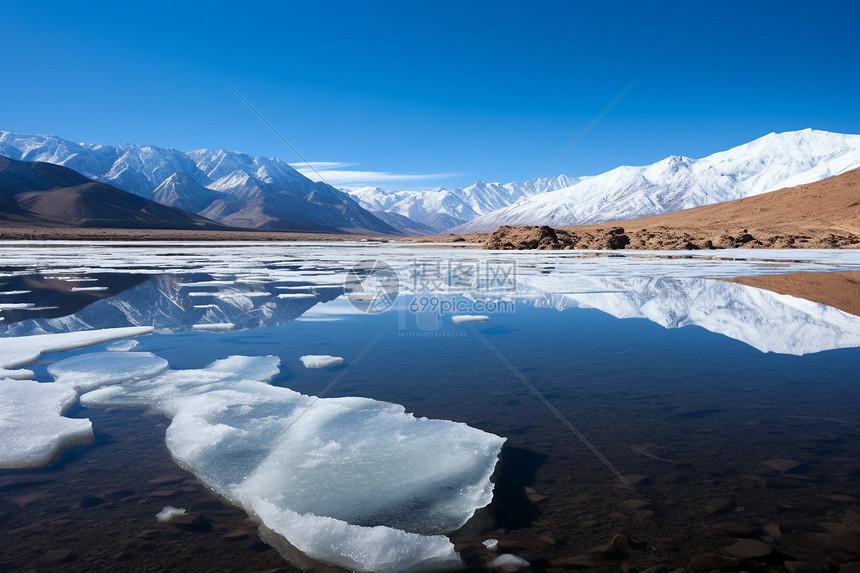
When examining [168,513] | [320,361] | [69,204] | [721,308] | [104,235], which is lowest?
[168,513]

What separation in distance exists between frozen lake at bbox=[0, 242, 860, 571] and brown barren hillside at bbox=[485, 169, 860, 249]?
36335mm

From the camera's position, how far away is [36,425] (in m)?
3.77

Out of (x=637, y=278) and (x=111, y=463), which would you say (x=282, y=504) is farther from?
(x=637, y=278)

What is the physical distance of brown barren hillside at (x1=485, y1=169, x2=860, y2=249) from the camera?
1625 inches

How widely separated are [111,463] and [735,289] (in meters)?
12.4

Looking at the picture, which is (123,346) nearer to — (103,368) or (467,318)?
(103,368)

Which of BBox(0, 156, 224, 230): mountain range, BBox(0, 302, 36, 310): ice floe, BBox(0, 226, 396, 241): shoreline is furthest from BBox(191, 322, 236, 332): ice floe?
BBox(0, 156, 224, 230): mountain range

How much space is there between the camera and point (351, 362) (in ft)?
19.2

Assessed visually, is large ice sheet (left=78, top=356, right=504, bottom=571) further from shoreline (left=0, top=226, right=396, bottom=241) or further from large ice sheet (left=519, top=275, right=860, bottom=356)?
shoreline (left=0, top=226, right=396, bottom=241)

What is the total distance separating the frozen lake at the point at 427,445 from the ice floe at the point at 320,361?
0.11 feet

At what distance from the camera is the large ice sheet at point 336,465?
2.41 m

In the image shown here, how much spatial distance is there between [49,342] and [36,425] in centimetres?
342

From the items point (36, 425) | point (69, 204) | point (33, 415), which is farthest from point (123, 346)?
point (69, 204)

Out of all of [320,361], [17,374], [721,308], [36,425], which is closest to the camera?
[36,425]
